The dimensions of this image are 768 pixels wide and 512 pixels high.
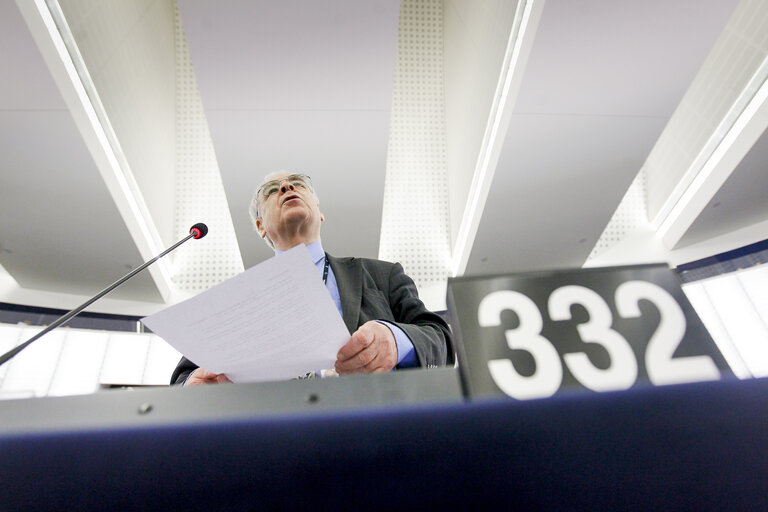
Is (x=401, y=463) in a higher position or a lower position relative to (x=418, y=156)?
lower

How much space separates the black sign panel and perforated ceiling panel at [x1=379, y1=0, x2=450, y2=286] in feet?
13.4

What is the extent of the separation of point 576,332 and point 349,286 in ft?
2.91

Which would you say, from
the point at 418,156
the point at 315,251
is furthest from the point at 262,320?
the point at 418,156

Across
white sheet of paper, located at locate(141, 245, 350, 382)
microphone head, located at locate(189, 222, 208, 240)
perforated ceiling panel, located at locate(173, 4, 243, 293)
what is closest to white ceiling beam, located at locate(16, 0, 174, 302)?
perforated ceiling panel, located at locate(173, 4, 243, 293)

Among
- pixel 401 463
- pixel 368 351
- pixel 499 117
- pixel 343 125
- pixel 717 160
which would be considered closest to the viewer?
pixel 401 463

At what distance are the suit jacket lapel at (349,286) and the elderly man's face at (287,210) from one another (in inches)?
8.6

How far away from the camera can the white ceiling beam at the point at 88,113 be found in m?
2.26

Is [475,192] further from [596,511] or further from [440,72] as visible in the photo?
[596,511]

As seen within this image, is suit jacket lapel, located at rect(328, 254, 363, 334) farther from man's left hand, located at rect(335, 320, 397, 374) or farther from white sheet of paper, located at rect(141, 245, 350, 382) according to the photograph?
white sheet of paper, located at rect(141, 245, 350, 382)

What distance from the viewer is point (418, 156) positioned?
450 cm

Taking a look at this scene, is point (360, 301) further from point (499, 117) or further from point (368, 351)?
point (499, 117)

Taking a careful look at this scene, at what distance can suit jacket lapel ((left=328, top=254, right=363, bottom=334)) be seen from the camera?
3.74 feet

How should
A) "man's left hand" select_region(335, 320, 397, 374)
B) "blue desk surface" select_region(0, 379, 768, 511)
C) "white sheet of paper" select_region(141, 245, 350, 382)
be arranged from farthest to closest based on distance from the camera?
"man's left hand" select_region(335, 320, 397, 374) < "white sheet of paper" select_region(141, 245, 350, 382) < "blue desk surface" select_region(0, 379, 768, 511)

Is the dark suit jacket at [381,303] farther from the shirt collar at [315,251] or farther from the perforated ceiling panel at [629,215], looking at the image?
the perforated ceiling panel at [629,215]
